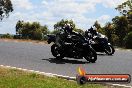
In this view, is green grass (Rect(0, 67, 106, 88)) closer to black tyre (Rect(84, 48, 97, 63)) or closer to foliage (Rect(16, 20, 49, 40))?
black tyre (Rect(84, 48, 97, 63))

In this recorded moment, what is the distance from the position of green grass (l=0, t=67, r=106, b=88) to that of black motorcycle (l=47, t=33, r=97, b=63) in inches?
201

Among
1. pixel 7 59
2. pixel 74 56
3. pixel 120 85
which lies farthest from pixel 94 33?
pixel 120 85

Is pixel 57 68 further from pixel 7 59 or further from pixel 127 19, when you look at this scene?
pixel 127 19

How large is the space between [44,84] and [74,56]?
6956mm

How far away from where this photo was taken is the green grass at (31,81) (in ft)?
34.8

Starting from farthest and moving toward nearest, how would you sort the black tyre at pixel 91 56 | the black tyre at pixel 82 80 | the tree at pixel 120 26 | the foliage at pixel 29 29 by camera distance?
1. the foliage at pixel 29 29
2. the tree at pixel 120 26
3. the black tyre at pixel 91 56
4. the black tyre at pixel 82 80

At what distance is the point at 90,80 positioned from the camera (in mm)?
10508

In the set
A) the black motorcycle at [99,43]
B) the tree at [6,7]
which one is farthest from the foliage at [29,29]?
the black motorcycle at [99,43]

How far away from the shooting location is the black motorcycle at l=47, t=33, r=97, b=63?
17562 millimetres

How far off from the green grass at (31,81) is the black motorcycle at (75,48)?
5.09m

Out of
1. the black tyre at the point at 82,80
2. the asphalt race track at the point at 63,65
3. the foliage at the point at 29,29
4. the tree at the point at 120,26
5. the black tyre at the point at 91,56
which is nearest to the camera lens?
the black tyre at the point at 82,80

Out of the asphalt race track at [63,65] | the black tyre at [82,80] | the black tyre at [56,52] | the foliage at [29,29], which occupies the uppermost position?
the black tyre at [82,80]

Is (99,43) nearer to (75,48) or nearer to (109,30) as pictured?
(75,48)

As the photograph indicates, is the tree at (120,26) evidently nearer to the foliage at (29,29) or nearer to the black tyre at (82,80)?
the foliage at (29,29)
